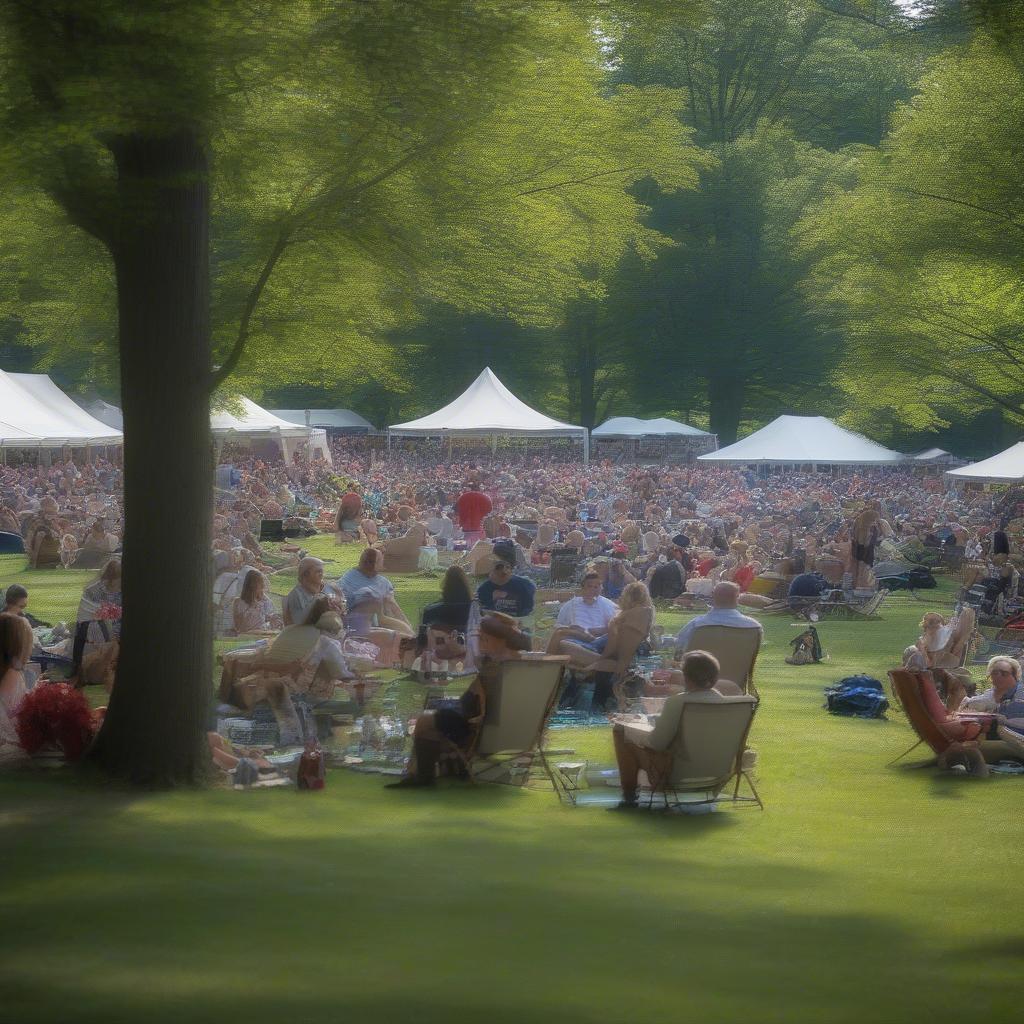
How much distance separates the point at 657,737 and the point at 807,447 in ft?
109

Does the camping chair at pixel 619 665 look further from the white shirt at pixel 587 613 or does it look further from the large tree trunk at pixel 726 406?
the large tree trunk at pixel 726 406

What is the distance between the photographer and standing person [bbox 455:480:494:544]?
88.2 feet

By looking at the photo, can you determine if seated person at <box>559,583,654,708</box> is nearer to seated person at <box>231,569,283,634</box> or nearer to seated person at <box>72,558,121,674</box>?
seated person at <box>231,569,283,634</box>

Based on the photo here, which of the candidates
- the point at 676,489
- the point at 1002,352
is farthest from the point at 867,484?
the point at 1002,352

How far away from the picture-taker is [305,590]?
1273 cm

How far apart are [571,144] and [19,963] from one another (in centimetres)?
801

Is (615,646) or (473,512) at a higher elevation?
(473,512)

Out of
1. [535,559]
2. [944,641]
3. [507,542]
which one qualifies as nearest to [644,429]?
[535,559]

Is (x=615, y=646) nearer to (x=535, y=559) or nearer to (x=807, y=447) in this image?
(x=535, y=559)

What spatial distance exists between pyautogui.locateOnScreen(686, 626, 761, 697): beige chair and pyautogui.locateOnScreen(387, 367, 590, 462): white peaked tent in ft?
75.8

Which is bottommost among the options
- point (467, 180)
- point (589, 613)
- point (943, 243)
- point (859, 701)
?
point (859, 701)

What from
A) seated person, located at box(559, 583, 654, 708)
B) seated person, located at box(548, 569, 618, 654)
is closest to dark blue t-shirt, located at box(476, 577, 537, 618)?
seated person, located at box(548, 569, 618, 654)

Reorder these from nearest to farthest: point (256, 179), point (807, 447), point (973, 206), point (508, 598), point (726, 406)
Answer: point (256, 179)
point (508, 598)
point (973, 206)
point (807, 447)
point (726, 406)

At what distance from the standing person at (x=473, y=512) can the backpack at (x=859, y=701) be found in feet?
46.0
